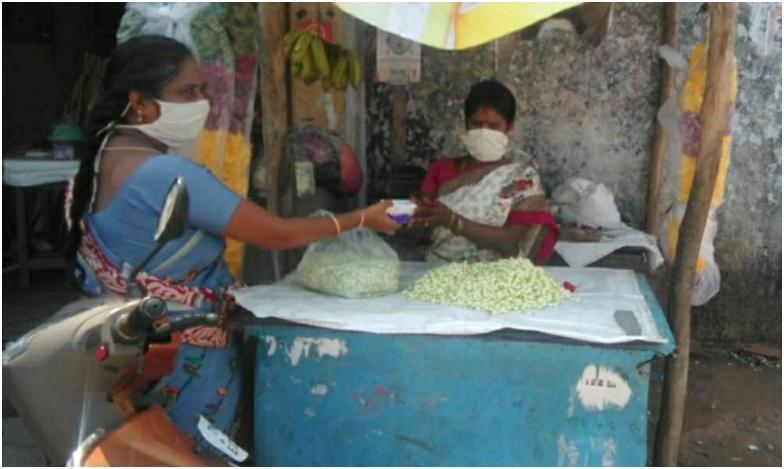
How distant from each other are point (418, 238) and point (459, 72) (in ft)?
3.64

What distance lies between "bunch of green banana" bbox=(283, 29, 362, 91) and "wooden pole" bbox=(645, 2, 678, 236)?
173cm

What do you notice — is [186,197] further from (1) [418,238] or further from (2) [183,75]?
(1) [418,238]

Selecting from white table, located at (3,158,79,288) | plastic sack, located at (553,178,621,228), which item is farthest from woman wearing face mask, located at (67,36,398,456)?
white table, located at (3,158,79,288)

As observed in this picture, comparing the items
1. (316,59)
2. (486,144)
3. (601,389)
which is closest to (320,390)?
(601,389)

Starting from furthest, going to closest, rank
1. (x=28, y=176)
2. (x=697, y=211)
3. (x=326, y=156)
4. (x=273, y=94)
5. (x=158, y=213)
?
(x=28, y=176), (x=326, y=156), (x=273, y=94), (x=697, y=211), (x=158, y=213)

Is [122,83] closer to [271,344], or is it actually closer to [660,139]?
[271,344]

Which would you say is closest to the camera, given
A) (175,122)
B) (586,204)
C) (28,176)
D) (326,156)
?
(175,122)

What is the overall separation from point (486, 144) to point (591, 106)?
1494 millimetres

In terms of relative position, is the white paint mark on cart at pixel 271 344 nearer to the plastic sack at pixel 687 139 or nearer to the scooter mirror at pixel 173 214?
the scooter mirror at pixel 173 214

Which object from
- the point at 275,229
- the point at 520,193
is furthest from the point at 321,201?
the point at 275,229

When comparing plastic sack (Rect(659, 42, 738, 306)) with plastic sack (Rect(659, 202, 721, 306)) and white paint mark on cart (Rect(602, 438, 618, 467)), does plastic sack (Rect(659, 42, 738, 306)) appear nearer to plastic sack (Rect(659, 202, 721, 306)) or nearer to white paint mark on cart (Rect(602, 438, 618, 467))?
plastic sack (Rect(659, 202, 721, 306))

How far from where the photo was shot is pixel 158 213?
224 centimetres

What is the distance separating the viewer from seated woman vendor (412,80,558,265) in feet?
10.6

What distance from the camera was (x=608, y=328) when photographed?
7.47ft
